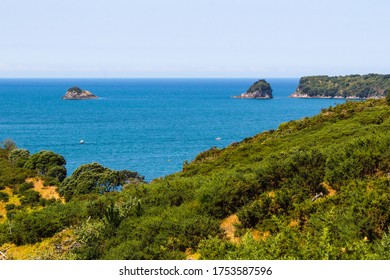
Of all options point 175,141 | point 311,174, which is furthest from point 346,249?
point 175,141

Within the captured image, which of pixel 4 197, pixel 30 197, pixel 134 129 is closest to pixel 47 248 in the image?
pixel 30 197

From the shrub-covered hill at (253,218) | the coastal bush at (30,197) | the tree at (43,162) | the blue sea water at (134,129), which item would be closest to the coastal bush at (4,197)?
the coastal bush at (30,197)

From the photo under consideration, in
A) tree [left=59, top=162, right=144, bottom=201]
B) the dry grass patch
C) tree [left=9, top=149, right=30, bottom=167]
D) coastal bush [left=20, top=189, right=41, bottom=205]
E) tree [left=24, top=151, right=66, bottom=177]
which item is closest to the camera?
the dry grass patch

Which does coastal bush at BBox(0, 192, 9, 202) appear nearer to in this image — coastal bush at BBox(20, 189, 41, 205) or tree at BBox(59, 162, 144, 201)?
coastal bush at BBox(20, 189, 41, 205)

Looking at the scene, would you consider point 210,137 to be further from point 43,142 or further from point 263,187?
point 263,187

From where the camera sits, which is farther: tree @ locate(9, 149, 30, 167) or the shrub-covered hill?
tree @ locate(9, 149, 30, 167)

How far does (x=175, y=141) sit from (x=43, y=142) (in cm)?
3142

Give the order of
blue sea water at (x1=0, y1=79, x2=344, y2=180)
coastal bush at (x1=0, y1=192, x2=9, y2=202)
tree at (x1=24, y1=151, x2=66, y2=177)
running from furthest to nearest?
blue sea water at (x1=0, y1=79, x2=344, y2=180) → tree at (x1=24, y1=151, x2=66, y2=177) → coastal bush at (x1=0, y1=192, x2=9, y2=202)

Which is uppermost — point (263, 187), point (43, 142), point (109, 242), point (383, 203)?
point (383, 203)

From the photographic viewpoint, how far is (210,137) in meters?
108

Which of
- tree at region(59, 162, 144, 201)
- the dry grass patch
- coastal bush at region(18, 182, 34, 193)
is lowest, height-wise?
tree at region(59, 162, 144, 201)

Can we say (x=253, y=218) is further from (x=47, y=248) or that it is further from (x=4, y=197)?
(x=4, y=197)

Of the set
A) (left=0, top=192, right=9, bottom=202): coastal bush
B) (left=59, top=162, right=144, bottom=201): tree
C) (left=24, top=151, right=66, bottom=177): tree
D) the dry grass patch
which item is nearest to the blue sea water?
(left=24, top=151, right=66, bottom=177): tree

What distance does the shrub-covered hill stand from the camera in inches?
408
